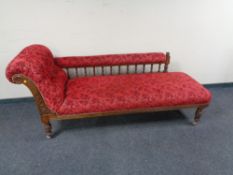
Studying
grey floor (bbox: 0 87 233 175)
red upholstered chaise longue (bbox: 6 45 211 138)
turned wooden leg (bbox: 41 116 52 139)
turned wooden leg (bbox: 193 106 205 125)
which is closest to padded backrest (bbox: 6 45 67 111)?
red upholstered chaise longue (bbox: 6 45 211 138)

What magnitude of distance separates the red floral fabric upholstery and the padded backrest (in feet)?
1.01

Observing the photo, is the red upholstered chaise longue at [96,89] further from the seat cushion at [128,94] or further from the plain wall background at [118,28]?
the plain wall background at [118,28]

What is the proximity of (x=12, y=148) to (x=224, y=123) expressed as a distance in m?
2.14

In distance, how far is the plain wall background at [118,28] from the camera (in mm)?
1895

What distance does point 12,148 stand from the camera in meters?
1.64

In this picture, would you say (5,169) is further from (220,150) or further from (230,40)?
(230,40)

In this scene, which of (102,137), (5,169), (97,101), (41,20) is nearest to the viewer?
(5,169)

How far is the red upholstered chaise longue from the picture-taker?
144 cm

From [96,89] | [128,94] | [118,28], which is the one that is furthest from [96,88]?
[118,28]

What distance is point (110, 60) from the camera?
2.06 meters

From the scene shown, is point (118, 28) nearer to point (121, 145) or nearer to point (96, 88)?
point (96, 88)

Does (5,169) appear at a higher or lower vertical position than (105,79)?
lower

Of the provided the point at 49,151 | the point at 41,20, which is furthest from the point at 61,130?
the point at 41,20

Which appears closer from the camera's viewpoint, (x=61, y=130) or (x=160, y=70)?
(x=61, y=130)
